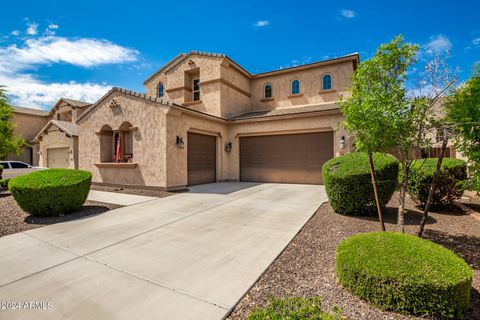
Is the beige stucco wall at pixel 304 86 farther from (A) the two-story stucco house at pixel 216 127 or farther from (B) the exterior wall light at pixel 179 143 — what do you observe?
(B) the exterior wall light at pixel 179 143

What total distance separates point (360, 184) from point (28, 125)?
32.9 m

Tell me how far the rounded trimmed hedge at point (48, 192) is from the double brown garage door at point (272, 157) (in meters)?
5.61

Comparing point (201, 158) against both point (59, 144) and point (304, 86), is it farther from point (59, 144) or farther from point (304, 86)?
point (59, 144)

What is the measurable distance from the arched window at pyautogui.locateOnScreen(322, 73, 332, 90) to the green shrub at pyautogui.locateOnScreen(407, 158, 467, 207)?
9.14 meters

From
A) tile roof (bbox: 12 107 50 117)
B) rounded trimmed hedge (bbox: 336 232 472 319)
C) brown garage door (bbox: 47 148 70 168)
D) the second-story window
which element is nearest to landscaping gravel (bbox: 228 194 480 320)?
rounded trimmed hedge (bbox: 336 232 472 319)

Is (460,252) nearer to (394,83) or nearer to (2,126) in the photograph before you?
(394,83)

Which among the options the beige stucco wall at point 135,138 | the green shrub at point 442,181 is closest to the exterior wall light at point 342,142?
the green shrub at point 442,181

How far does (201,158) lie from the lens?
1259 cm

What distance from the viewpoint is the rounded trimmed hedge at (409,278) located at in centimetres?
233

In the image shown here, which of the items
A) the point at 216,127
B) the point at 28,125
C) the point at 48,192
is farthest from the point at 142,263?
the point at 28,125

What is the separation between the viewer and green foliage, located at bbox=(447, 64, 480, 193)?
3.41 meters

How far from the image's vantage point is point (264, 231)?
5.09 m

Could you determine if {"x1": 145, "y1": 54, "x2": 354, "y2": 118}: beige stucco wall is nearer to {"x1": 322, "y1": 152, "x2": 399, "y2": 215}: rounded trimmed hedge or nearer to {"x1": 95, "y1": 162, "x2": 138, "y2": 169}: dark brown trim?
{"x1": 95, "y1": 162, "x2": 138, "y2": 169}: dark brown trim

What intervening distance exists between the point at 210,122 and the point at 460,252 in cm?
1105
